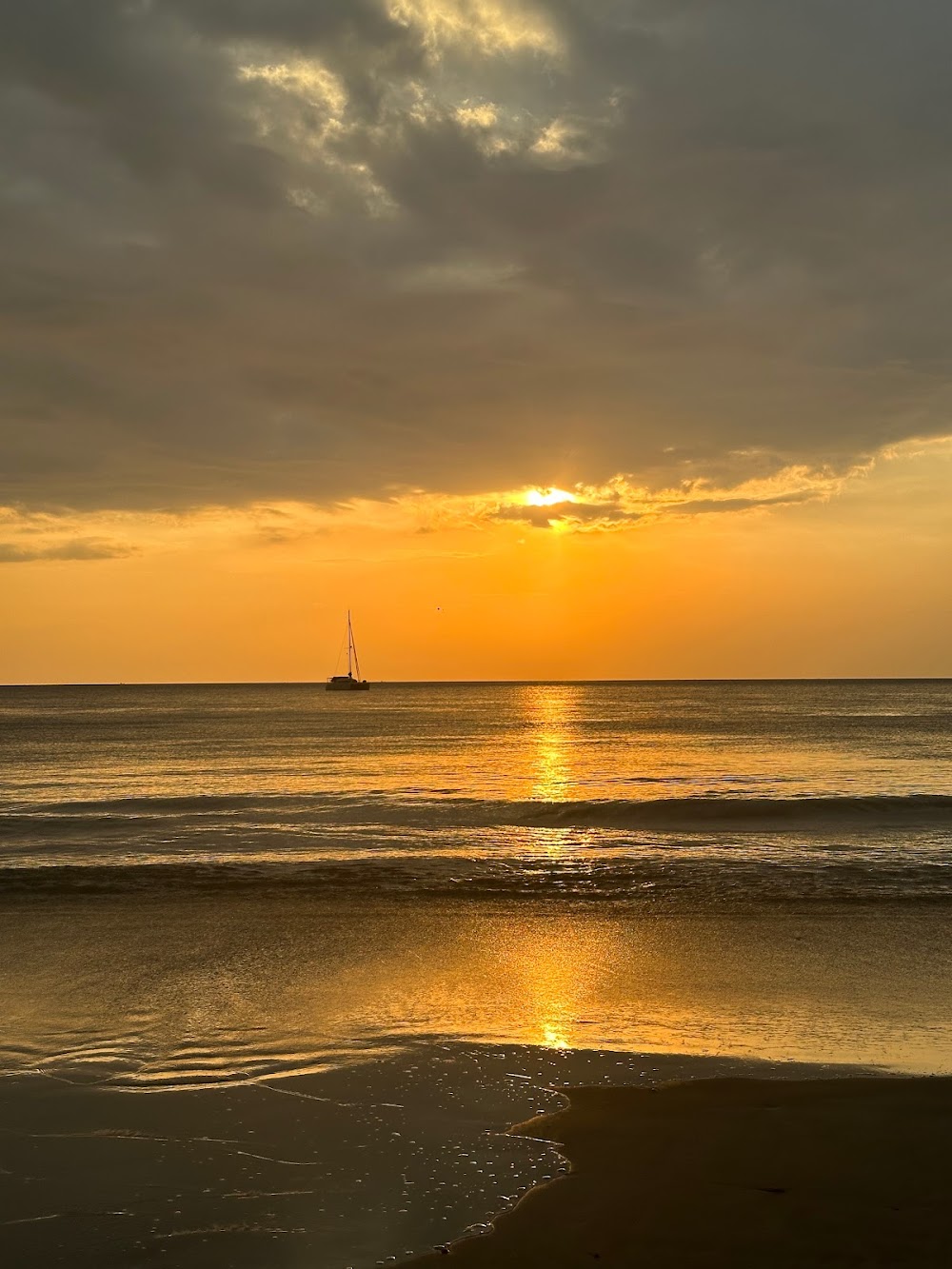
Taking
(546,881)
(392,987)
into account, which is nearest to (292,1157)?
(392,987)

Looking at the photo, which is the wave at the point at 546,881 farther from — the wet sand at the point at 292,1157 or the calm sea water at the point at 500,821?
the wet sand at the point at 292,1157

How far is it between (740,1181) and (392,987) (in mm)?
5938

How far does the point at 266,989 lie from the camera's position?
1202 cm

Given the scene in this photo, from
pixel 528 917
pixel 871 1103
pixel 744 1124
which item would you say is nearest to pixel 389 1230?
pixel 744 1124

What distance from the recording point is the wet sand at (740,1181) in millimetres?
5906

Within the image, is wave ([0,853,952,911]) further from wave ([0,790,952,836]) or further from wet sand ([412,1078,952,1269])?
wet sand ([412,1078,952,1269])

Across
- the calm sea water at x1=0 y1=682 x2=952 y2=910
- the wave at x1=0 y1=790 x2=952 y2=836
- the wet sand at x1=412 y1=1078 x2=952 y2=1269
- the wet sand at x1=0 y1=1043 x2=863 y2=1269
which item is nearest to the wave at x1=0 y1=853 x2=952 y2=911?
the calm sea water at x1=0 y1=682 x2=952 y2=910

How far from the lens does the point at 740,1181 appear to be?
6871 millimetres

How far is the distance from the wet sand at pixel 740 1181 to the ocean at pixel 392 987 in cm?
36

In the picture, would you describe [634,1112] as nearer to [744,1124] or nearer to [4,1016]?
[744,1124]

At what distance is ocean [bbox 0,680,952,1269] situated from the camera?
22.4 ft

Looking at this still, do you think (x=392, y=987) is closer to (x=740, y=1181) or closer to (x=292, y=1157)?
(x=292, y=1157)

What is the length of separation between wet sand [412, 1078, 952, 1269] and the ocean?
0.36 m

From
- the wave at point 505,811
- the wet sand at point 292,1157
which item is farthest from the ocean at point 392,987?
the wave at point 505,811
